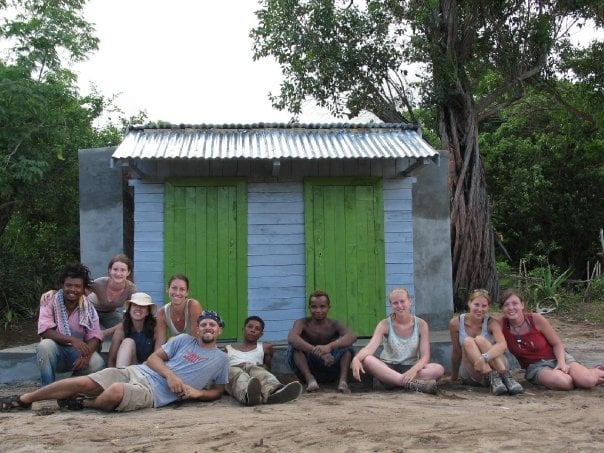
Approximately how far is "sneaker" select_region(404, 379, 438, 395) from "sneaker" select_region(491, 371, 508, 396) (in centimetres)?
49

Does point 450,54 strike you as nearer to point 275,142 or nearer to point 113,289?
point 275,142

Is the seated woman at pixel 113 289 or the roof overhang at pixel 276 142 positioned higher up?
the roof overhang at pixel 276 142

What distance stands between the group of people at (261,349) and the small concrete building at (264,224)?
52.2 inches

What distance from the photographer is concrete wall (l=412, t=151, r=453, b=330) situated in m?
8.10

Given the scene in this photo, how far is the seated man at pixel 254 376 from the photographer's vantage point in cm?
529

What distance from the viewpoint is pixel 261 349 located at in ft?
20.2

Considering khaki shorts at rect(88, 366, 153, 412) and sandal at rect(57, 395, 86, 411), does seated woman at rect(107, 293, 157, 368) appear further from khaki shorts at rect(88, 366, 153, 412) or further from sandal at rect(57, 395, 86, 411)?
sandal at rect(57, 395, 86, 411)

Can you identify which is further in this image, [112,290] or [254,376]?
[112,290]

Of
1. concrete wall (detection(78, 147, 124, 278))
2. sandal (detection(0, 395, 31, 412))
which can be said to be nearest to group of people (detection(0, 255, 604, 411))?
sandal (detection(0, 395, 31, 412))

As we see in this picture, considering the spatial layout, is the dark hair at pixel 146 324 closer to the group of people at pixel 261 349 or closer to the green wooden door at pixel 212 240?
the group of people at pixel 261 349

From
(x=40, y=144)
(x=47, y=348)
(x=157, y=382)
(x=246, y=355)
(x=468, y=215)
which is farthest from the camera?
(x=468, y=215)

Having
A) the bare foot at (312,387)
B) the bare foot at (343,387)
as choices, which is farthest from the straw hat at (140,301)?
the bare foot at (343,387)

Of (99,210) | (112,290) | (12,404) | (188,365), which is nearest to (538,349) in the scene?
(188,365)

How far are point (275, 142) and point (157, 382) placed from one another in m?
3.35
